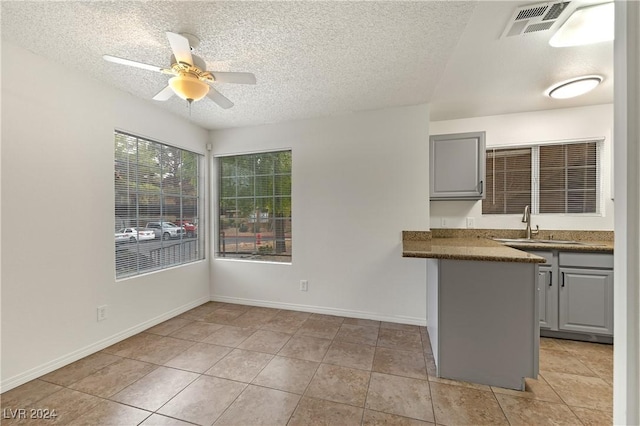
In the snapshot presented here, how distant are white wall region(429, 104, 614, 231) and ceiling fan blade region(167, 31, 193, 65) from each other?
9.86ft

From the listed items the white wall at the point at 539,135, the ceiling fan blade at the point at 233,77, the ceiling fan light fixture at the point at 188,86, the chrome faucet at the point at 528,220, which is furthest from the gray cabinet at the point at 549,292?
the ceiling fan light fixture at the point at 188,86

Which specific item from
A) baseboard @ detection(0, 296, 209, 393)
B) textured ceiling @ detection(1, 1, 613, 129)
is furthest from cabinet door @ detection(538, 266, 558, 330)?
baseboard @ detection(0, 296, 209, 393)

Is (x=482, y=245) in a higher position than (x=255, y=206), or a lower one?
lower

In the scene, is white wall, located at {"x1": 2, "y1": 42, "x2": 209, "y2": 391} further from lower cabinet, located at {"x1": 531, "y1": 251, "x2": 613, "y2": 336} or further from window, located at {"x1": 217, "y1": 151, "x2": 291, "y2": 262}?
lower cabinet, located at {"x1": 531, "y1": 251, "x2": 613, "y2": 336}

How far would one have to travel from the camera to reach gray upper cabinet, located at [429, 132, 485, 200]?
2832 millimetres

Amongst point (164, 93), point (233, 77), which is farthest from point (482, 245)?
point (164, 93)

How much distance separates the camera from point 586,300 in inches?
97.3

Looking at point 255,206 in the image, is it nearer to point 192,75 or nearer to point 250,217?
point 250,217

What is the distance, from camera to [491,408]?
165 centimetres

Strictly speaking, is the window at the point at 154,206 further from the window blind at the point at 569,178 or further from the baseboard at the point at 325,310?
the window blind at the point at 569,178

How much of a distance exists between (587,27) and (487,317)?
2.07 m

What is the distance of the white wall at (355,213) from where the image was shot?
2982mm

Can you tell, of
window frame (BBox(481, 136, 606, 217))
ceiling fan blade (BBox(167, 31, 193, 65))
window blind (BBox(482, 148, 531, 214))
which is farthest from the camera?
window blind (BBox(482, 148, 531, 214))

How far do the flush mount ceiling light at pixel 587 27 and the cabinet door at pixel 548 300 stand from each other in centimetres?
198
